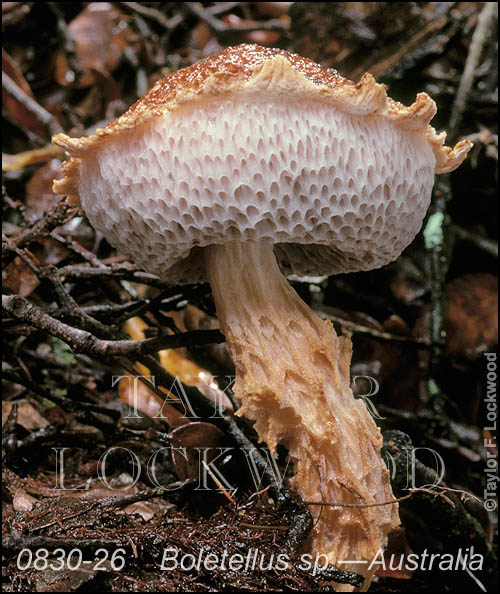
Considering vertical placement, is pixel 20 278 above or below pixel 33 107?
below

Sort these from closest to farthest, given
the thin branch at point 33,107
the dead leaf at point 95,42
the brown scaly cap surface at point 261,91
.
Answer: the brown scaly cap surface at point 261,91
the thin branch at point 33,107
the dead leaf at point 95,42

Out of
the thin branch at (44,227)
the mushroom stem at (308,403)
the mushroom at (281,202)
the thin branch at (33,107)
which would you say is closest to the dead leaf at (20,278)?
the thin branch at (44,227)

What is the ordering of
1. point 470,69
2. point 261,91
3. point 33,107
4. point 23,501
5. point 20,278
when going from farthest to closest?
point 33,107 → point 470,69 → point 20,278 → point 23,501 → point 261,91

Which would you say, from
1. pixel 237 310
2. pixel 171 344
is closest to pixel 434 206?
pixel 237 310

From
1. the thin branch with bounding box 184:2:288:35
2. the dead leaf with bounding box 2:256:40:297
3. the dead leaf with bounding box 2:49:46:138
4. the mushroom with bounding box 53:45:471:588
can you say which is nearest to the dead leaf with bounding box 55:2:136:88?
the dead leaf with bounding box 2:49:46:138

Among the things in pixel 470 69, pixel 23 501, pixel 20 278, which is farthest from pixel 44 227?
pixel 470 69

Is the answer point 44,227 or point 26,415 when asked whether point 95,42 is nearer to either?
point 44,227

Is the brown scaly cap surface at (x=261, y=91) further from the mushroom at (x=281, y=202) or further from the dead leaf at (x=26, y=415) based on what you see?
the dead leaf at (x=26, y=415)
